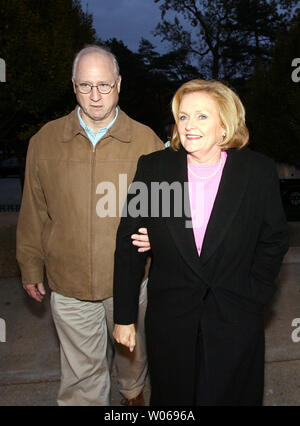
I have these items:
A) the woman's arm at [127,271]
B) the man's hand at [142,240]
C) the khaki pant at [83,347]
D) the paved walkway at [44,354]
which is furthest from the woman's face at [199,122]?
the paved walkway at [44,354]

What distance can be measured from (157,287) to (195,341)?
32 cm

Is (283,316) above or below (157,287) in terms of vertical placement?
below

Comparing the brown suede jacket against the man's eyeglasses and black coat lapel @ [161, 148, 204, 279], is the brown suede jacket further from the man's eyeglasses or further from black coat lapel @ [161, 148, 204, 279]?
black coat lapel @ [161, 148, 204, 279]

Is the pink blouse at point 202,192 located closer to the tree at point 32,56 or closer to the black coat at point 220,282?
the black coat at point 220,282

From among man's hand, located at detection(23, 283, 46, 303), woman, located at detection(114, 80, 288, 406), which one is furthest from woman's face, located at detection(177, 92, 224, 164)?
man's hand, located at detection(23, 283, 46, 303)

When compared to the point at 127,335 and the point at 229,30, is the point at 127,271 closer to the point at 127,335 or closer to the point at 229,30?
the point at 127,335

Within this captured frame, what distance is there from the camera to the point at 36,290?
3.08m

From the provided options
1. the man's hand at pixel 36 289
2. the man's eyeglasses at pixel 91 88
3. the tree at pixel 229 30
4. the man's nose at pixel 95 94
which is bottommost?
the man's hand at pixel 36 289

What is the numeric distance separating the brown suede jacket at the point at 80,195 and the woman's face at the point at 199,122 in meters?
0.72

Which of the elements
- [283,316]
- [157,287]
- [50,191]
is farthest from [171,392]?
[283,316]

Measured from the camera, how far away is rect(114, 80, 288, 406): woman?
2.23m

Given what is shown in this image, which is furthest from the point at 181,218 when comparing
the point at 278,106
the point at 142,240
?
the point at 278,106

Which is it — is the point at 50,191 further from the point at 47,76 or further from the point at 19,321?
the point at 47,76

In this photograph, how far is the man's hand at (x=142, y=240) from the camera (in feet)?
7.93
